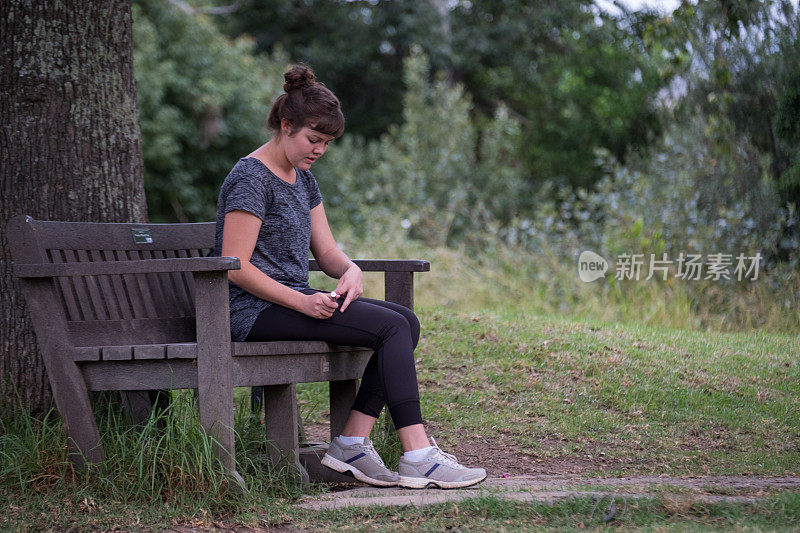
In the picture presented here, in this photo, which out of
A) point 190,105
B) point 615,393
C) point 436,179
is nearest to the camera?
point 615,393

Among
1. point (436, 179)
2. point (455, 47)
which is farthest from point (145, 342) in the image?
point (455, 47)

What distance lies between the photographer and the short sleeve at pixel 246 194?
11.4ft

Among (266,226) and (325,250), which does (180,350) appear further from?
(325,250)

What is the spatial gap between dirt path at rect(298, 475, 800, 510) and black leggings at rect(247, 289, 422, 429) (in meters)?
0.32

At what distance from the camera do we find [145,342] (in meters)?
3.75

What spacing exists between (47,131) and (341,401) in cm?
178

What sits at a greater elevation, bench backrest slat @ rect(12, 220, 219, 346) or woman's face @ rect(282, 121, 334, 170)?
woman's face @ rect(282, 121, 334, 170)

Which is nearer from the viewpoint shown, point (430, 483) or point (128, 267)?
point (128, 267)

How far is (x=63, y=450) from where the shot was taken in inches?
136

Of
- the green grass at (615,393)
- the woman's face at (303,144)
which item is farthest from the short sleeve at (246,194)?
the green grass at (615,393)

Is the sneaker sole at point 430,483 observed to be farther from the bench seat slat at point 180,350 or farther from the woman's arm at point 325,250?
the woman's arm at point 325,250

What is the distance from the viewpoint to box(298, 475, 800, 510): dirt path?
10.7ft

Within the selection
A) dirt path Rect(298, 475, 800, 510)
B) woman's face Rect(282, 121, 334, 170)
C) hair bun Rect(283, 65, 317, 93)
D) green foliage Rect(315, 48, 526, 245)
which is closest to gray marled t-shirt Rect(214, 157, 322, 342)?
woman's face Rect(282, 121, 334, 170)

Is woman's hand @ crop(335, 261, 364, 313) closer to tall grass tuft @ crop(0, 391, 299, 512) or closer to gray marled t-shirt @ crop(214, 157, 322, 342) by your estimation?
gray marled t-shirt @ crop(214, 157, 322, 342)
